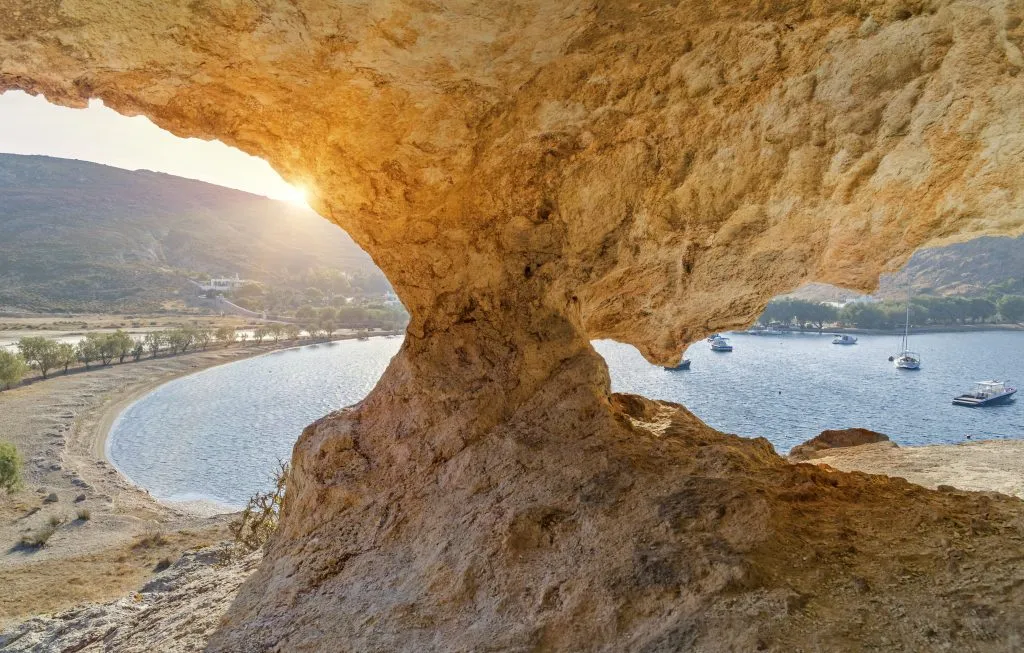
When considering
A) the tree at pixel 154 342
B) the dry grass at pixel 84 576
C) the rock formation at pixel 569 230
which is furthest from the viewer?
the tree at pixel 154 342

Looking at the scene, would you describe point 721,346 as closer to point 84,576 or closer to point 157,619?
point 84,576

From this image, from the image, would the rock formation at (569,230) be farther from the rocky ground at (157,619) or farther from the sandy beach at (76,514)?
the sandy beach at (76,514)

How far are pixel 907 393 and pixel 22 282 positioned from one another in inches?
4034

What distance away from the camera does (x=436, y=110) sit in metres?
4.31

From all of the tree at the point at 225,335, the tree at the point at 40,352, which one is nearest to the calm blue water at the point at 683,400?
the tree at the point at 225,335

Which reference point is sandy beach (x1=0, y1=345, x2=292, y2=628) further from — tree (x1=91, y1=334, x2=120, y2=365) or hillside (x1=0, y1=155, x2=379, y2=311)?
hillside (x1=0, y1=155, x2=379, y2=311)

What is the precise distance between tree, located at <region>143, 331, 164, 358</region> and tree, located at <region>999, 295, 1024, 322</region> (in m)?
94.1

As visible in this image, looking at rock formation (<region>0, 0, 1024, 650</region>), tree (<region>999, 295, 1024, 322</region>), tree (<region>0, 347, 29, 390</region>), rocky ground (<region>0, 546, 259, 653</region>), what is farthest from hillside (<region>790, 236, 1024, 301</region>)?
rocky ground (<region>0, 546, 259, 653</region>)

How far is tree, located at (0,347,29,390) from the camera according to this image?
3691 cm

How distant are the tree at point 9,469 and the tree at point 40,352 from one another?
24.4 m

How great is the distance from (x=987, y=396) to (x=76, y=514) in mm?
45290

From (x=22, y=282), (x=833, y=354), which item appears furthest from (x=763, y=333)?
(x=22, y=282)

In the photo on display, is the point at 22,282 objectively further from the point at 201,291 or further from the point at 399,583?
the point at 399,583

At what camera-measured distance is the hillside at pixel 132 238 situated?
80250mm
